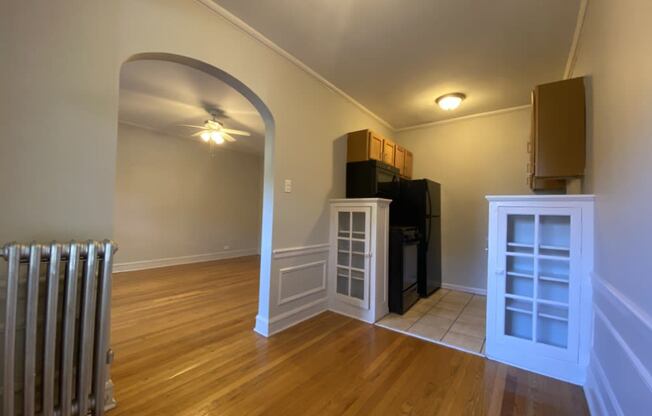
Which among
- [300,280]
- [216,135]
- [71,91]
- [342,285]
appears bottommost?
[342,285]

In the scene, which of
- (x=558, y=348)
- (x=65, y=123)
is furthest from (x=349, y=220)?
(x=65, y=123)

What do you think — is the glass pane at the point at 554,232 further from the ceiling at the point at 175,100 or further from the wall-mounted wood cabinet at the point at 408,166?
the ceiling at the point at 175,100

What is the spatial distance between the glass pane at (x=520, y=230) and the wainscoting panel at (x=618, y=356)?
0.46 metres

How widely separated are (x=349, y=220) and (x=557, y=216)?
181 cm

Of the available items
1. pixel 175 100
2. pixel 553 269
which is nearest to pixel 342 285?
pixel 553 269

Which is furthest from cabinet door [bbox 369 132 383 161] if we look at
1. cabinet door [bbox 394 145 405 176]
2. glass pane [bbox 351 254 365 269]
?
glass pane [bbox 351 254 365 269]

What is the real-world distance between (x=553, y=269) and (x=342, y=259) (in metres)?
1.89


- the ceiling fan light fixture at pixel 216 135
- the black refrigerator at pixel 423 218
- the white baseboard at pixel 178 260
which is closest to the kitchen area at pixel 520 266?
the black refrigerator at pixel 423 218

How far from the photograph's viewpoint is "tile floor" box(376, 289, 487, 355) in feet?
7.84

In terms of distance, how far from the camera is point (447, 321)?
280 centimetres

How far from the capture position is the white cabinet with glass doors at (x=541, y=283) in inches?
72.0

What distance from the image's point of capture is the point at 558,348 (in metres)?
1.90

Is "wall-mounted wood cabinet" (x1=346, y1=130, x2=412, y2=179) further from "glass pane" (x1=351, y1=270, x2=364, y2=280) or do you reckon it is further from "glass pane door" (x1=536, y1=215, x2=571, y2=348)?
"glass pane door" (x1=536, y1=215, x2=571, y2=348)

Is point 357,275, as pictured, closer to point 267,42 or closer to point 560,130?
point 560,130
